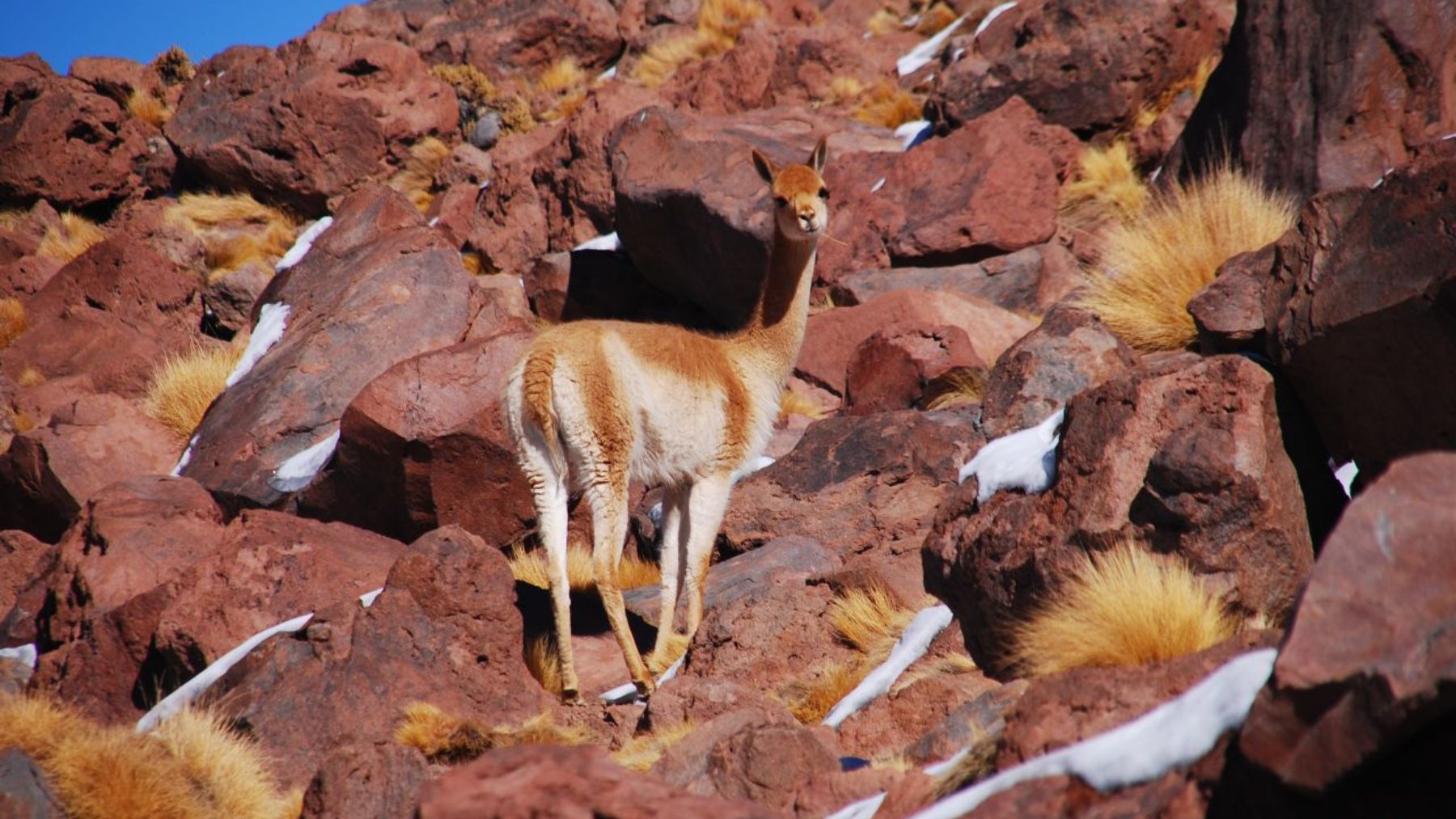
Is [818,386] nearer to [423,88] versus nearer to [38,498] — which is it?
[38,498]

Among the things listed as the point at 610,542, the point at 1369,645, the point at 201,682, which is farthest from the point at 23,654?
the point at 1369,645

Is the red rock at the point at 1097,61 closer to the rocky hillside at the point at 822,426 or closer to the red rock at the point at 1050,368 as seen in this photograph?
the rocky hillside at the point at 822,426

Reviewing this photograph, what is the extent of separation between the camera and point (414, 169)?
2147 centimetres

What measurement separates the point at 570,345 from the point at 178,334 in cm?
1089

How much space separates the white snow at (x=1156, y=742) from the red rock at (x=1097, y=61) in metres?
13.1

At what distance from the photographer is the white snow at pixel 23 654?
816cm

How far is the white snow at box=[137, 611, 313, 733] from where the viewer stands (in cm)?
665

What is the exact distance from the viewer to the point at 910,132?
17281 mm

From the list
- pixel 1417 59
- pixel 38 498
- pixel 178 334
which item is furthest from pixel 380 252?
pixel 1417 59

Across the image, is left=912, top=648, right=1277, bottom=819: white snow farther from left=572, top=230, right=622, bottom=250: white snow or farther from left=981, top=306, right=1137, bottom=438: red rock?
left=572, top=230, right=622, bottom=250: white snow

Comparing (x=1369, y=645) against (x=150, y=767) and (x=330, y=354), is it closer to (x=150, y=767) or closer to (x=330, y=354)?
(x=150, y=767)

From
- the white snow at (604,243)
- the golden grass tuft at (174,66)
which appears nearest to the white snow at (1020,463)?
the white snow at (604,243)

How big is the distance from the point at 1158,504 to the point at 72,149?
2084 centimetres

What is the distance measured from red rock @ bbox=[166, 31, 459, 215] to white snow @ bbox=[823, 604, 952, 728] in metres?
16.1
